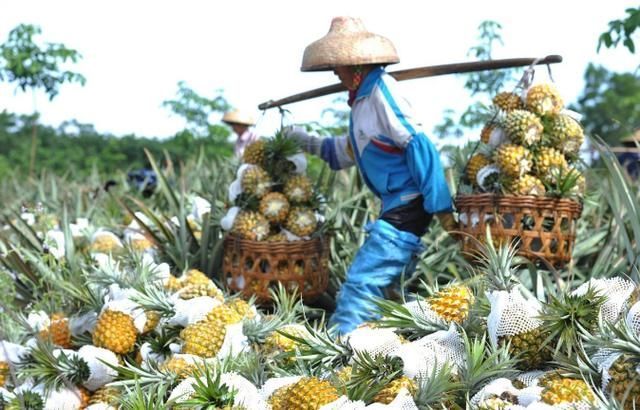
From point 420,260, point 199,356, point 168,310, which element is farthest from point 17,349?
point 420,260

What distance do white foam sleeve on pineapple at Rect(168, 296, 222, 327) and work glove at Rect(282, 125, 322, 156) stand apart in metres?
1.34

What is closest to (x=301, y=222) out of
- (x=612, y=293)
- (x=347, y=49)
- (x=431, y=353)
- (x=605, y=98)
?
(x=347, y=49)

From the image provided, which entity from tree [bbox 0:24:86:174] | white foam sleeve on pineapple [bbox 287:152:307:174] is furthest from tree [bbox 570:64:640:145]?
white foam sleeve on pineapple [bbox 287:152:307:174]

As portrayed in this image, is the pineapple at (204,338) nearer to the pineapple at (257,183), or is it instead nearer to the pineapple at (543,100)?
the pineapple at (257,183)

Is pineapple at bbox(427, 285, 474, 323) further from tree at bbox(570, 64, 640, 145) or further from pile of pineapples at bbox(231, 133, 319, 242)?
tree at bbox(570, 64, 640, 145)

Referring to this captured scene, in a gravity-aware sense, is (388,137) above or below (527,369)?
above

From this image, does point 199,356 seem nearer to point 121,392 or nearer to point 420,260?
point 121,392

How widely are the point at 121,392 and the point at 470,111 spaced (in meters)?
5.04

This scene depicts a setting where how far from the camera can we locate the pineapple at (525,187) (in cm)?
423

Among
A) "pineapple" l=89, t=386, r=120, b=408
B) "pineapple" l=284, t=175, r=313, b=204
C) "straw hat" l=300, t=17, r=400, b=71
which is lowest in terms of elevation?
"pineapple" l=89, t=386, r=120, b=408

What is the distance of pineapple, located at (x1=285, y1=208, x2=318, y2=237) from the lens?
4.70 m

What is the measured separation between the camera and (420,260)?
469 centimetres

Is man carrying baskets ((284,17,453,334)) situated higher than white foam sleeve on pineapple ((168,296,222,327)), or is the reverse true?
man carrying baskets ((284,17,453,334))

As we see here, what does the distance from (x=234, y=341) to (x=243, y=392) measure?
610 mm
